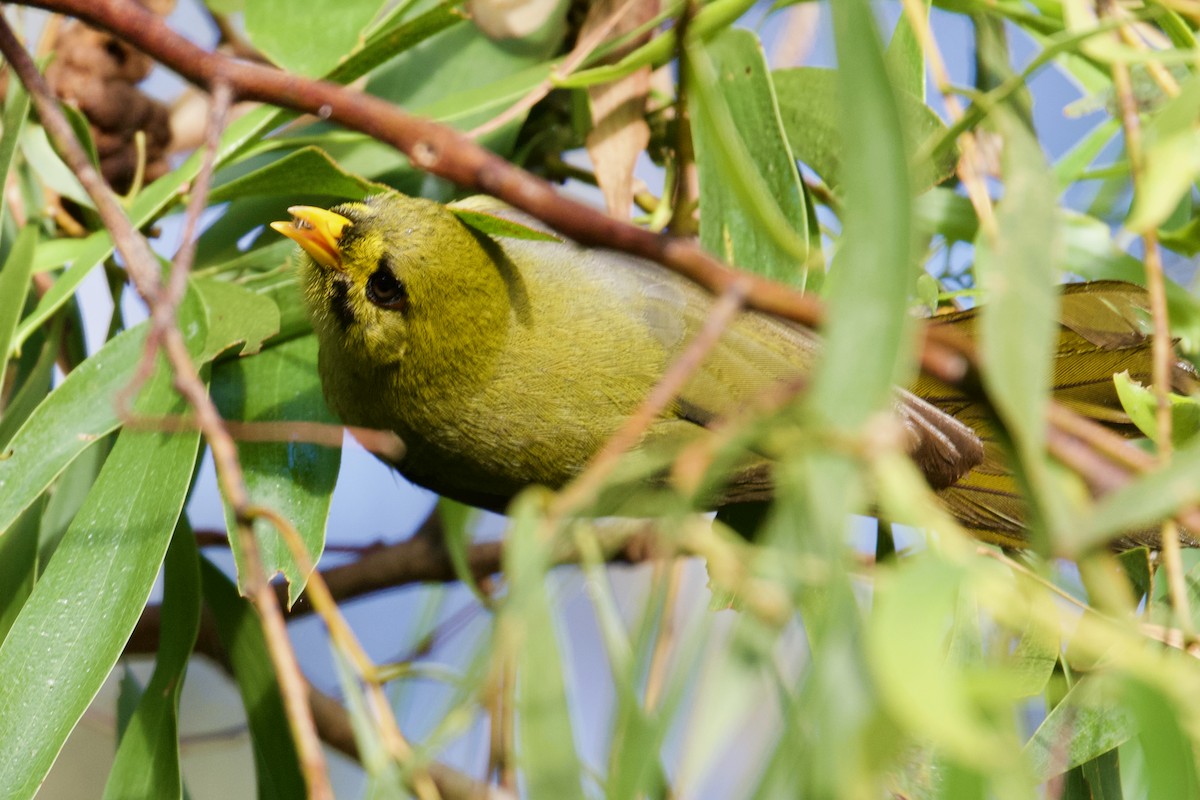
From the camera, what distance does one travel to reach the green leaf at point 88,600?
1.19 metres

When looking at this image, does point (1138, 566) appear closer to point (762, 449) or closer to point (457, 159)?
point (762, 449)

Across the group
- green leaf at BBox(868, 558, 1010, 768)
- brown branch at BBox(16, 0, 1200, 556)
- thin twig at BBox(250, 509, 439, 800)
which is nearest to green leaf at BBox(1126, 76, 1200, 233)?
brown branch at BBox(16, 0, 1200, 556)

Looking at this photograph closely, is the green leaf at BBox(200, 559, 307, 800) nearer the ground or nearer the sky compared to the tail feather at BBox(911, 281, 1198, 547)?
nearer the ground

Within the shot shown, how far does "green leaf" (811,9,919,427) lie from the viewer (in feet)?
2.19

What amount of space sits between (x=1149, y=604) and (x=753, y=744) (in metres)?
0.81

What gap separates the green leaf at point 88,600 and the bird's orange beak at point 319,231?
1.12ft

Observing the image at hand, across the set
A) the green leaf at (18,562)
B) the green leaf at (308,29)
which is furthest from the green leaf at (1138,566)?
the green leaf at (18,562)

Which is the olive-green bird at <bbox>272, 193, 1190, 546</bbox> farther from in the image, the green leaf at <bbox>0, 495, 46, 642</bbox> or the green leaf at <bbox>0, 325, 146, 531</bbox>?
the green leaf at <bbox>0, 495, 46, 642</bbox>

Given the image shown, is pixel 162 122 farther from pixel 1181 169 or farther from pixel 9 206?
pixel 1181 169

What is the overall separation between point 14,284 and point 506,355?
610mm

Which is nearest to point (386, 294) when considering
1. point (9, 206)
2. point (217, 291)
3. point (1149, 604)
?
point (217, 291)

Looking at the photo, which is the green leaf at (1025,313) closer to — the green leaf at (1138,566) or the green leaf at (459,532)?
the green leaf at (1138,566)

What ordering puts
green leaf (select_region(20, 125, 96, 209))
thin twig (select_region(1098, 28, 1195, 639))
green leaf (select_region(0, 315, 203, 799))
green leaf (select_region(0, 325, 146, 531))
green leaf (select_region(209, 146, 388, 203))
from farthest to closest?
green leaf (select_region(20, 125, 96, 209)) → green leaf (select_region(209, 146, 388, 203)) → green leaf (select_region(0, 325, 146, 531)) → green leaf (select_region(0, 315, 203, 799)) → thin twig (select_region(1098, 28, 1195, 639))

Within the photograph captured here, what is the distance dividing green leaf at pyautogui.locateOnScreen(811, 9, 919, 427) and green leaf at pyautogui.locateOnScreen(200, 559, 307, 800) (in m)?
1.00
